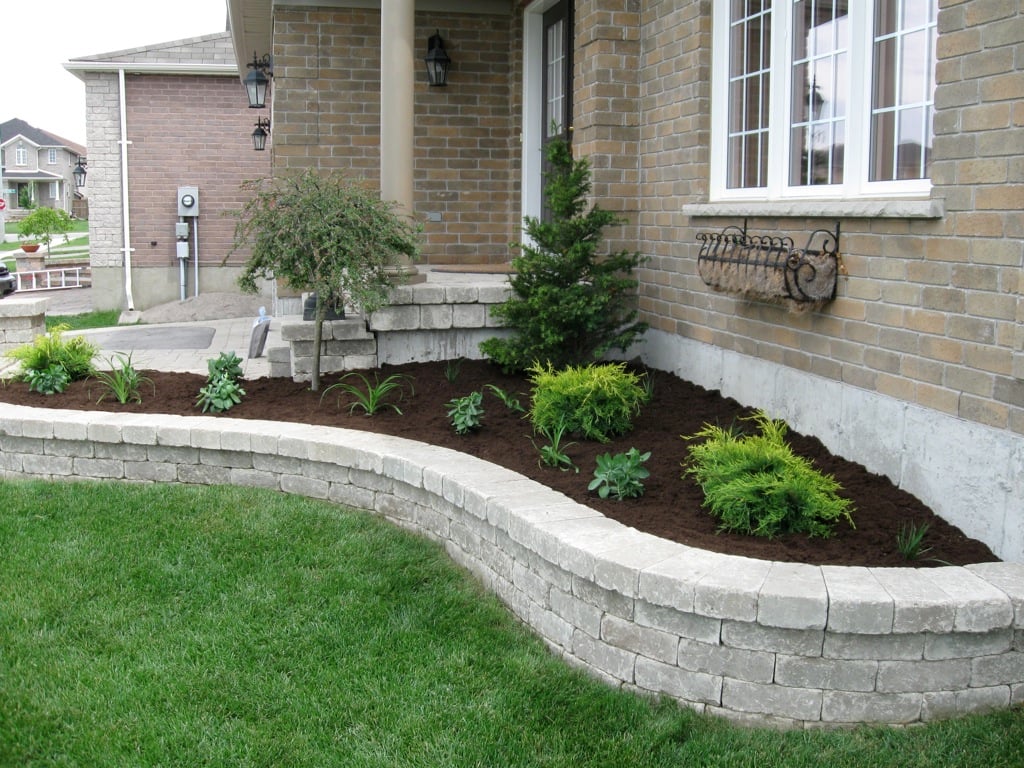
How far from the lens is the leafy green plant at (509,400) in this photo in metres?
6.05

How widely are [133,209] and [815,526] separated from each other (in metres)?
18.1

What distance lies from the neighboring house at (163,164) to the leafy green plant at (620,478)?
15825mm

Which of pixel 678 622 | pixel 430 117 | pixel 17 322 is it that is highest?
pixel 430 117

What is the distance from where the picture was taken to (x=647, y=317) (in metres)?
7.05

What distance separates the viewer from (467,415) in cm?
567

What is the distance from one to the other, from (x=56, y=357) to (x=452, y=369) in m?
2.77

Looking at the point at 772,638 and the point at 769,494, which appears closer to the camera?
the point at 772,638

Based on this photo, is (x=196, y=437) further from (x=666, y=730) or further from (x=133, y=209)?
(x=133, y=209)

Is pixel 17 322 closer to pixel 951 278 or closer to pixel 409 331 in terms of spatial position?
pixel 409 331

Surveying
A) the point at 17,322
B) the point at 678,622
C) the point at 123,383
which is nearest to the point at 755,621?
the point at 678,622

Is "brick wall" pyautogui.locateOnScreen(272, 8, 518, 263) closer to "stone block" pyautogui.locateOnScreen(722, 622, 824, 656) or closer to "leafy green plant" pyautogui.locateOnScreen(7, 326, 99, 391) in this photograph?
"leafy green plant" pyautogui.locateOnScreen(7, 326, 99, 391)

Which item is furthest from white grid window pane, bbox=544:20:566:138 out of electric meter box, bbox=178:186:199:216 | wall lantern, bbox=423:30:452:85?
electric meter box, bbox=178:186:199:216

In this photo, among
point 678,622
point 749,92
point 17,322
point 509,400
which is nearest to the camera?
point 678,622

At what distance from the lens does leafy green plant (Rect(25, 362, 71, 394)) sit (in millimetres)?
6914
